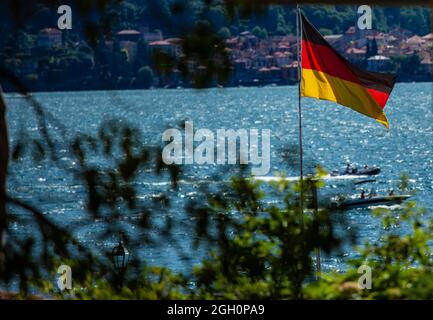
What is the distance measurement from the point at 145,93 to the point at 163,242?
13270 cm

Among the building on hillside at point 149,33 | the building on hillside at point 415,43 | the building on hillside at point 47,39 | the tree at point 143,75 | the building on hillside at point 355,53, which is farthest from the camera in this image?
the building on hillside at point 415,43

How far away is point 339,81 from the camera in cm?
799

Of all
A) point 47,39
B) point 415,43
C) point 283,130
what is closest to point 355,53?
point 415,43

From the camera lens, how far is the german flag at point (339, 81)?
746cm

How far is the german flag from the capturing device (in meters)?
7.46

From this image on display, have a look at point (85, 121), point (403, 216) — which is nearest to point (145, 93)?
point (85, 121)

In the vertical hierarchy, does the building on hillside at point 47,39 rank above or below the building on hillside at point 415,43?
above

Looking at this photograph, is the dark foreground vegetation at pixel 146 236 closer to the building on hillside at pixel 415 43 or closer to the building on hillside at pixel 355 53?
the building on hillside at pixel 355 53

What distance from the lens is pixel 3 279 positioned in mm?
2941

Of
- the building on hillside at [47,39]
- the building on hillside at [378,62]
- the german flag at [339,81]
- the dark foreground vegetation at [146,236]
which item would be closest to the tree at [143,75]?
the building on hillside at [47,39]

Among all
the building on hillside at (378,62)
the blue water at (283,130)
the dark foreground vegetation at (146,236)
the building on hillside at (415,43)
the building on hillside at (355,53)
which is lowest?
the blue water at (283,130)

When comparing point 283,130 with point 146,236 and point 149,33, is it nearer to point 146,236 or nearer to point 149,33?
point 149,33

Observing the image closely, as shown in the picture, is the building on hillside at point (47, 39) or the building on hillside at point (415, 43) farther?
the building on hillside at point (415, 43)

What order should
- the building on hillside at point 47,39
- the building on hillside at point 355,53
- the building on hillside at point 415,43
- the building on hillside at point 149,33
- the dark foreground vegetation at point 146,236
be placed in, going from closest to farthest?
the dark foreground vegetation at point 146,236, the building on hillside at point 149,33, the building on hillside at point 47,39, the building on hillside at point 355,53, the building on hillside at point 415,43
